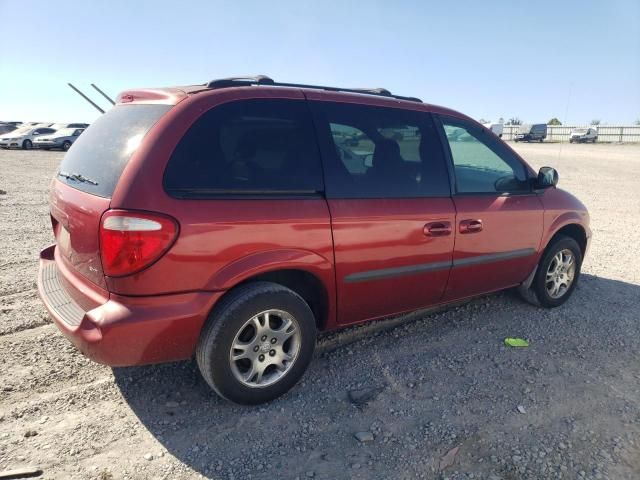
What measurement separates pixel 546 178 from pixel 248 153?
272cm

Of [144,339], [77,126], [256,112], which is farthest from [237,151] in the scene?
[77,126]

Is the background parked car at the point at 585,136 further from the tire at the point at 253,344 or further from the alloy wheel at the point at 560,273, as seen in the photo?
the tire at the point at 253,344

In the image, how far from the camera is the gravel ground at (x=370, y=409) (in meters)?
2.51

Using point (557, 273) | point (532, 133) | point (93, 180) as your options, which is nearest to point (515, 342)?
point (557, 273)

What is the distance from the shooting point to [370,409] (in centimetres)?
297

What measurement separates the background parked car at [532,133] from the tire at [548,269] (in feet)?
154

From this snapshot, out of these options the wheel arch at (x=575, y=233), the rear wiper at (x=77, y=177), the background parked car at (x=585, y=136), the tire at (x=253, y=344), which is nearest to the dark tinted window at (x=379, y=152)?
the tire at (x=253, y=344)

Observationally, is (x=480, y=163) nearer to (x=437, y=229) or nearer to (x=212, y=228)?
(x=437, y=229)

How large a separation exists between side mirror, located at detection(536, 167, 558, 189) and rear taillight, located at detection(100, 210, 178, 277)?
125 inches

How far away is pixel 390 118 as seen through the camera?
3.49m

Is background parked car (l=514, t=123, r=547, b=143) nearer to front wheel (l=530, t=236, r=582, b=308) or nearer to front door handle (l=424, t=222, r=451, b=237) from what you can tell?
front wheel (l=530, t=236, r=582, b=308)

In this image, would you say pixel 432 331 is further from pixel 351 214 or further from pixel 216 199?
pixel 216 199

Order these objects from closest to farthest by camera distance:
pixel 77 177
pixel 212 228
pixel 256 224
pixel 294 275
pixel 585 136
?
1. pixel 212 228
2. pixel 256 224
3. pixel 77 177
4. pixel 294 275
5. pixel 585 136

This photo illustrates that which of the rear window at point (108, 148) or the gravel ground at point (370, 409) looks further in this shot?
the rear window at point (108, 148)
